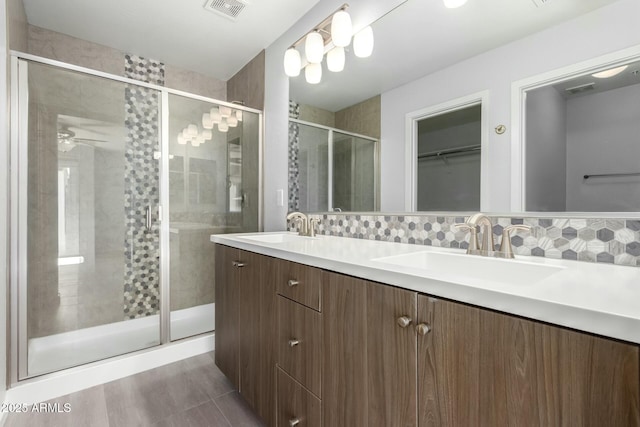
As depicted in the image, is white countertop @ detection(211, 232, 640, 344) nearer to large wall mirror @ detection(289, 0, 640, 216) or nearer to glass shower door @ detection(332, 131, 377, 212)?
large wall mirror @ detection(289, 0, 640, 216)

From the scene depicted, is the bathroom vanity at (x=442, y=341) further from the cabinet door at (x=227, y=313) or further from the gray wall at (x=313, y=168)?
the gray wall at (x=313, y=168)

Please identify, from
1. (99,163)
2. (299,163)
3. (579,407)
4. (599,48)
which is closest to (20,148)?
(99,163)

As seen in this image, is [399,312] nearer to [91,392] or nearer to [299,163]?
[299,163]

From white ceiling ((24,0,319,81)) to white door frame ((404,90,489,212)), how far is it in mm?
1137

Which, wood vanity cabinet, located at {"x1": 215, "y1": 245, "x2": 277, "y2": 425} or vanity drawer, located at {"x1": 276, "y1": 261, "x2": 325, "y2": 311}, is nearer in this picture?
vanity drawer, located at {"x1": 276, "y1": 261, "x2": 325, "y2": 311}

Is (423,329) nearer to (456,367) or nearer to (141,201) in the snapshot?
(456,367)

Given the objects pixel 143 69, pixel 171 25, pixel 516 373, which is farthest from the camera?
pixel 143 69

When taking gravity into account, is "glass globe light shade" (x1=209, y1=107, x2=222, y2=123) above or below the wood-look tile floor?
above

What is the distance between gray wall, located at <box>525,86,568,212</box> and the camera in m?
0.96

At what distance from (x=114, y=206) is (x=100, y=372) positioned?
1048 millimetres

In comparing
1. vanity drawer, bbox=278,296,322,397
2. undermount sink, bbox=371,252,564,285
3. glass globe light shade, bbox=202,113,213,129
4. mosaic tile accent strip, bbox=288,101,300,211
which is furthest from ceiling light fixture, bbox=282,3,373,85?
vanity drawer, bbox=278,296,322,397

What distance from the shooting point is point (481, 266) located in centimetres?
97

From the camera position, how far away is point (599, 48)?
895mm

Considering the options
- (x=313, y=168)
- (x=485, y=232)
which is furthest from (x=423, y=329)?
(x=313, y=168)
